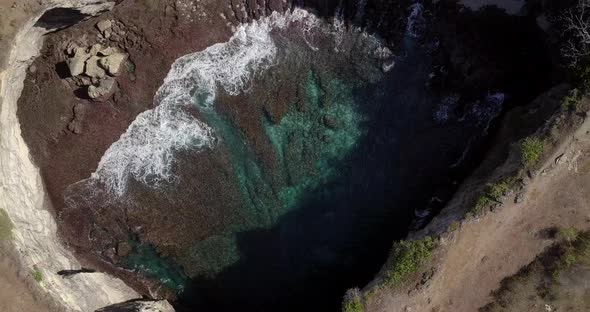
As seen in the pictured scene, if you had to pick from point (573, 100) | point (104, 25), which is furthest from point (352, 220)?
point (104, 25)

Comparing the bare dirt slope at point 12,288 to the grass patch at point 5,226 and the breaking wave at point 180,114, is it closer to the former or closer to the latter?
the grass patch at point 5,226

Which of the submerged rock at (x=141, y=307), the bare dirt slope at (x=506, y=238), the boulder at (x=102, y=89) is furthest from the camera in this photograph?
the boulder at (x=102, y=89)

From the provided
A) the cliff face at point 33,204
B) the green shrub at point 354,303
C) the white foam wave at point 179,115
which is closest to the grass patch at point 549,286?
the green shrub at point 354,303

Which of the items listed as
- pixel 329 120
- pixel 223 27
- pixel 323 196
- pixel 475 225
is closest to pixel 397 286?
pixel 475 225

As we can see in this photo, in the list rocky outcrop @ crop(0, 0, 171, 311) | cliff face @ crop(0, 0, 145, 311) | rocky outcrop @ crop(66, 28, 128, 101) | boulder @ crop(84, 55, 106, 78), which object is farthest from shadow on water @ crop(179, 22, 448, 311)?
boulder @ crop(84, 55, 106, 78)

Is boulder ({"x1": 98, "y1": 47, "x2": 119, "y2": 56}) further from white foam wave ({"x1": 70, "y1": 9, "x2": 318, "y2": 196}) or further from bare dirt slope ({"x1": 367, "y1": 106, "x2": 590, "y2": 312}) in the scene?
bare dirt slope ({"x1": 367, "y1": 106, "x2": 590, "y2": 312})

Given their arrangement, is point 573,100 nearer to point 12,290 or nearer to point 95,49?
point 95,49
